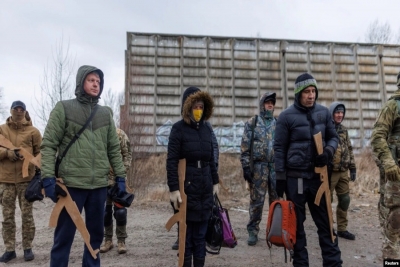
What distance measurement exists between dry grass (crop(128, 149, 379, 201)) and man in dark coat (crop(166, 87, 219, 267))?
5209 millimetres

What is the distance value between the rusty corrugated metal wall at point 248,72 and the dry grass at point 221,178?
3220mm

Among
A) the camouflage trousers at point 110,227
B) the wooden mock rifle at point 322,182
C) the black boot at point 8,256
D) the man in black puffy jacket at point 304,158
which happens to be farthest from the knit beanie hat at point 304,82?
the black boot at point 8,256

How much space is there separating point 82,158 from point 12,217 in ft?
7.31

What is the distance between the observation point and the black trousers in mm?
3529

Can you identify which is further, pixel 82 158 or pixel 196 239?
pixel 196 239

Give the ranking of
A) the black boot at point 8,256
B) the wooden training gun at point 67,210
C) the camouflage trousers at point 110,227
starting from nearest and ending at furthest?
the wooden training gun at point 67,210 → the black boot at point 8,256 → the camouflage trousers at point 110,227

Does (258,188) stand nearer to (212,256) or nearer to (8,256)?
(212,256)

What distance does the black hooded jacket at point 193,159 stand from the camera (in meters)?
3.56

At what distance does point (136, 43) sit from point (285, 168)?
1144 cm

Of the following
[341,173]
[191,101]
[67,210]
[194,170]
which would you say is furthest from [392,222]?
[67,210]

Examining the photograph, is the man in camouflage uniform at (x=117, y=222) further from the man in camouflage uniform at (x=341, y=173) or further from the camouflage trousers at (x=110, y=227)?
the man in camouflage uniform at (x=341, y=173)

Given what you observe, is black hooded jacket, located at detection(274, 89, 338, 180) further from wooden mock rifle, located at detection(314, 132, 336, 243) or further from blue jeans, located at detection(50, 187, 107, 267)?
blue jeans, located at detection(50, 187, 107, 267)

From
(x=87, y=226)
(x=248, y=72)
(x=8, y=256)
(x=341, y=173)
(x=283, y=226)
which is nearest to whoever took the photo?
(x=87, y=226)

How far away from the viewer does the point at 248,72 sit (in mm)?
14938
